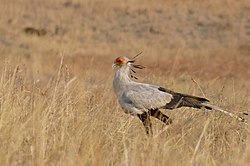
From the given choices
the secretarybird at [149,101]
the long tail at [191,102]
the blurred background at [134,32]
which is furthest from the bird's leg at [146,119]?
the blurred background at [134,32]

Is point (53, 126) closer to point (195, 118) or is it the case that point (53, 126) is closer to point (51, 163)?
point (51, 163)

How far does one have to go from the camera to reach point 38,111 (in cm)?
463

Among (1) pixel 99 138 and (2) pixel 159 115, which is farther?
(2) pixel 159 115

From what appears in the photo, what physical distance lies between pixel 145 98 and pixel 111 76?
903cm

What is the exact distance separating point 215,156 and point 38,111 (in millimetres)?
1396

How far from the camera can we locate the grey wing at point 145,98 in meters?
5.68

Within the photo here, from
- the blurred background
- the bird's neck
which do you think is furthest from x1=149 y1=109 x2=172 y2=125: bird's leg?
the blurred background

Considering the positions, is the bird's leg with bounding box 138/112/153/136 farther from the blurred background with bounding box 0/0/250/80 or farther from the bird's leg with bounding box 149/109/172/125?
the blurred background with bounding box 0/0/250/80

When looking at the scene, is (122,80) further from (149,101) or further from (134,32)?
(134,32)

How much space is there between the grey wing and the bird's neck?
148 mm

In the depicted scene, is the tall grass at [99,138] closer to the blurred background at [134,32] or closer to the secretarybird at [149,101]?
the secretarybird at [149,101]

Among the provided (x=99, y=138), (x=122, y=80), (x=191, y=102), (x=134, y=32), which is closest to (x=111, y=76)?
(x=122, y=80)

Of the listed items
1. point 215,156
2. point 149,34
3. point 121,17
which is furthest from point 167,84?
point 121,17

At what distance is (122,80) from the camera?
595 cm
